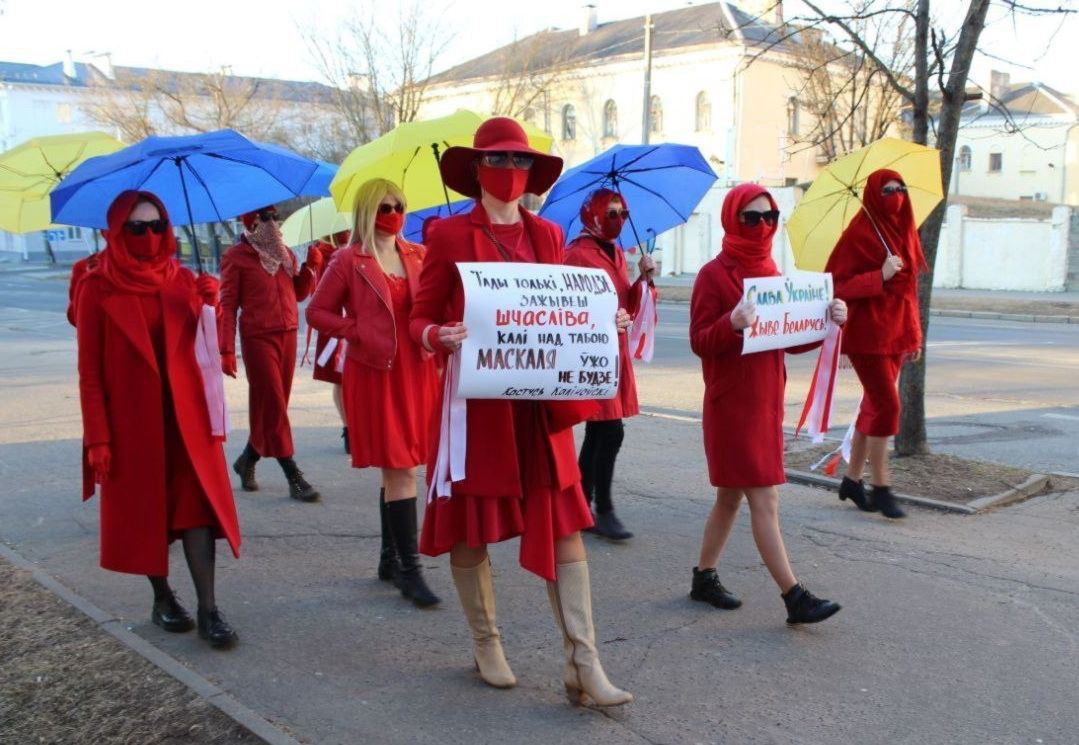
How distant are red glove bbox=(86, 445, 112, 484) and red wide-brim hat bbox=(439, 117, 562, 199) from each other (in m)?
1.81

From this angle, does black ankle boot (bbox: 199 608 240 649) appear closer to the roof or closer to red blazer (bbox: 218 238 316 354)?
red blazer (bbox: 218 238 316 354)

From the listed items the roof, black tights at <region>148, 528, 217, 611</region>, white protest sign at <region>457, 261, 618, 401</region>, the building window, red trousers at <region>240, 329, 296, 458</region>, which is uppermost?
the roof

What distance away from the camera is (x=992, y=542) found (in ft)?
19.9

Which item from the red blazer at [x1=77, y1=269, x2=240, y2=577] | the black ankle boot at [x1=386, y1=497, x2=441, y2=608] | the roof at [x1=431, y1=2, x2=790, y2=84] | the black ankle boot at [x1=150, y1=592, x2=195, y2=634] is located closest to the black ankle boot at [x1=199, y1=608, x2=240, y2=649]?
the black ankle boot at [x1=150, y1=592, x2=195, y2=634]

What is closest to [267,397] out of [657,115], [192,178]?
[192,178]

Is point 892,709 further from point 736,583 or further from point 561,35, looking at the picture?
point 561,35

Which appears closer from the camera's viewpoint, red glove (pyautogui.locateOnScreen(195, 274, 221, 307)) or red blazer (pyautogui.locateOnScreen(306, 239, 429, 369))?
red glove (pyautogui.locateOnScreen(195, 274, 221, 307))

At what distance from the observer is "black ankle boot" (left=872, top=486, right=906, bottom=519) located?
649 centimetres

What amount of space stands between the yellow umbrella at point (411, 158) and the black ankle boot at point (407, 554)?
1.57 meters

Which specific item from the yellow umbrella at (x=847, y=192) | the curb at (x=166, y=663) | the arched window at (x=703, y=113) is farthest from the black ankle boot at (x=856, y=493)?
the arched window at (x=703, y=113)

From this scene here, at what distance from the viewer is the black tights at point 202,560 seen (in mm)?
4652

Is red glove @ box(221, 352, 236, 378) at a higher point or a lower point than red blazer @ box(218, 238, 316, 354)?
lower

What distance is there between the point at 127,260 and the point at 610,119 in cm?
4985

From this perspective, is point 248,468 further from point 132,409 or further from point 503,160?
point 503,160
